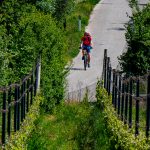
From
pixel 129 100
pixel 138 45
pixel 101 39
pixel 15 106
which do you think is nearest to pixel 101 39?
pixel 101 39

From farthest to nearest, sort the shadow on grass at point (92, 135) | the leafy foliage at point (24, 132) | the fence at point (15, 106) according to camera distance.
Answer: the shadow on grass at point (92, 135) → the leafy foliage at point (24, 132) → the fence at point (15, 106)

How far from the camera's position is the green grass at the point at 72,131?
14094 mm

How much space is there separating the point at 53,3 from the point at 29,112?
1967 cm

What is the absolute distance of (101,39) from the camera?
38281mm

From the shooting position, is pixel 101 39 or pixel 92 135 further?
pixel 101 39

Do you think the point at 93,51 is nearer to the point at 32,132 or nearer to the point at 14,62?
the point at 14,62

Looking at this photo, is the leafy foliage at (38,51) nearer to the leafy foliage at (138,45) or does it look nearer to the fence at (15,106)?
the fence at (15,106)

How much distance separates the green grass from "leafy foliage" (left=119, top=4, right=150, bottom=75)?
3104 millimetres

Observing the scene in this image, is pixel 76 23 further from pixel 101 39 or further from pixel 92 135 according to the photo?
pixel 92 135

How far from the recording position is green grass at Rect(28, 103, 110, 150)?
14094 millimetres

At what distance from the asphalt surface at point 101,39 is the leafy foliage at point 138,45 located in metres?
4.04

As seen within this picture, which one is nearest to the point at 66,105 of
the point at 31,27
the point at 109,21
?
the point at 31,27

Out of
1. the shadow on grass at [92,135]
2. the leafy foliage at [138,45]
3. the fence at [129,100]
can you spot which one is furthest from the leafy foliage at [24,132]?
the leafy foliage at [138,45]

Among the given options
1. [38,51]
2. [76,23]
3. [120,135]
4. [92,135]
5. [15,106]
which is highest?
[76,23]
